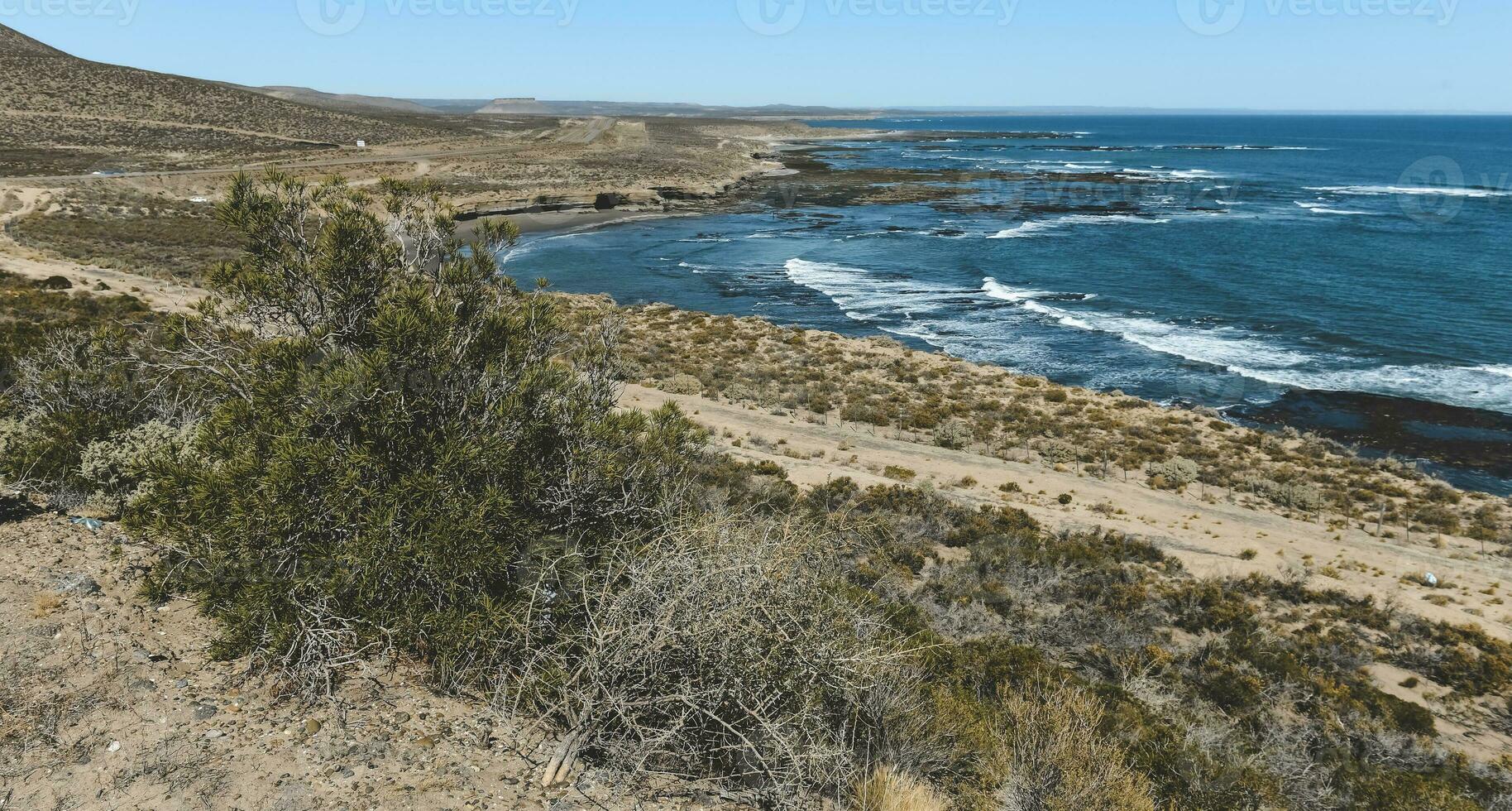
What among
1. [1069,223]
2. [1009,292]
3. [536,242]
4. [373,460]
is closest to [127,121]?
[536,242]

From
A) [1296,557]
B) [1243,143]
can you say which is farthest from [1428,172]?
A: [1296,557]

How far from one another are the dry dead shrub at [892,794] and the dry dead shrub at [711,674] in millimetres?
167

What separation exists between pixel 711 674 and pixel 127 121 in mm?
99188

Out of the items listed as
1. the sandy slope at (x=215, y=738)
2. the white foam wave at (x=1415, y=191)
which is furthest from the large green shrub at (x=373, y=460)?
the white foam wave at (x=1415, y=191)

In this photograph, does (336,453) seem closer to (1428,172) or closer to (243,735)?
(243,735)

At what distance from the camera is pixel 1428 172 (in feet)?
345

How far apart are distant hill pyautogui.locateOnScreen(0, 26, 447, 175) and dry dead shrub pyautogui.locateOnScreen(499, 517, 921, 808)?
67734 mm

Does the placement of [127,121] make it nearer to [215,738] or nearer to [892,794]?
[215,738]

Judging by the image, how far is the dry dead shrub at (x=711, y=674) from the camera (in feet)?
18.7

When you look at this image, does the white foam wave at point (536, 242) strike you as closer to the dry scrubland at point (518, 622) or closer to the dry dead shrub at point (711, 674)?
the dry scrubland at point (518, 622)

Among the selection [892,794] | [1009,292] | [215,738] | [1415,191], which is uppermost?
[1415,191]

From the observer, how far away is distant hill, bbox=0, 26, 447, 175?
63594mm

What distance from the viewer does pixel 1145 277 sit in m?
45.0

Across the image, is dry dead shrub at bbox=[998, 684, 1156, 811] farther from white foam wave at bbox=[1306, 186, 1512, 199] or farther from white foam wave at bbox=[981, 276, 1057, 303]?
white foam wave at bbox=[1306, 186, 1512, 199]
